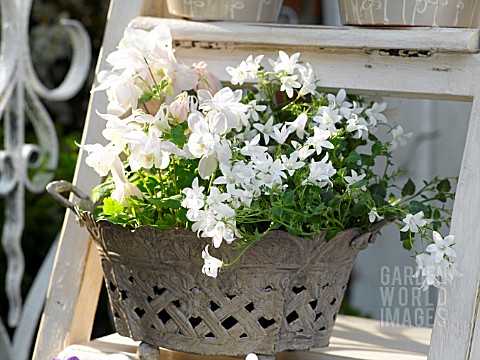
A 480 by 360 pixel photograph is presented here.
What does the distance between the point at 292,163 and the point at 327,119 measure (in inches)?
3.4

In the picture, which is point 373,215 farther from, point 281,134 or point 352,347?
point 352,347

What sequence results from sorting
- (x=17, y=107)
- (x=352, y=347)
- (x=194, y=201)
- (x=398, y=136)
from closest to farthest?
(x=194, y=201)
(x=398, y=136)
(x=352, y=347)
(x=17, y=107)

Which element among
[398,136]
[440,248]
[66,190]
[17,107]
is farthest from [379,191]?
[17,107]

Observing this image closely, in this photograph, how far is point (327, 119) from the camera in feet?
3.45

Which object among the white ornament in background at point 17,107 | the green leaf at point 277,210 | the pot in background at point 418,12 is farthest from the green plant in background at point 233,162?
the white ornament in background at point 17,107

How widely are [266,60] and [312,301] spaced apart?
0.35 metres

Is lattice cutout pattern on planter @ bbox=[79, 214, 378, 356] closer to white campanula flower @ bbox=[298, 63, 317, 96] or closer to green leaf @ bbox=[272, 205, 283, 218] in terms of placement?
green leaf @ bbox=[272, 205, 283, 218]

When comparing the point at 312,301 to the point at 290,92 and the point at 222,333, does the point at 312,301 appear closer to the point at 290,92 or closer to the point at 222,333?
the point at 222,333

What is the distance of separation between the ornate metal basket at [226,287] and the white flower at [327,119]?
0.13 m

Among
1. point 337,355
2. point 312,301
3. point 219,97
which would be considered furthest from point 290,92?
point 337,355

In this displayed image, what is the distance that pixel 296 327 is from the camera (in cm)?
109

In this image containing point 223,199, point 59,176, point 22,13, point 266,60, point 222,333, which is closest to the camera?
point 223,199

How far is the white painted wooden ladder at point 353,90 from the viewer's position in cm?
100

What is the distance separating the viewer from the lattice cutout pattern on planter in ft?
3.39
